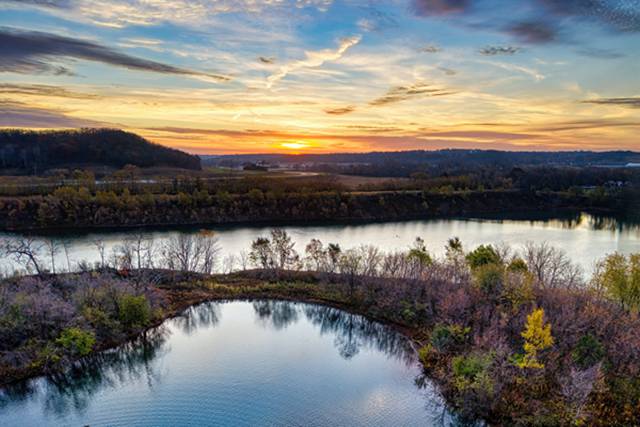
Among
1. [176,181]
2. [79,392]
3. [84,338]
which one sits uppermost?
[176,181]

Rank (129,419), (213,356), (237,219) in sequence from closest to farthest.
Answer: (129,419)
(213,356)
(237,219)

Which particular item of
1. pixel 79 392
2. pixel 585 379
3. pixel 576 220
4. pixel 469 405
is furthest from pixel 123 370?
pixel 576 220

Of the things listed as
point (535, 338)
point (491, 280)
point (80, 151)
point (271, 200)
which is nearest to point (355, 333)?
point (491, 280)

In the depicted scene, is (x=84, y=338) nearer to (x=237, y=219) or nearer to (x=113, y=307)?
(x=113, y=307)

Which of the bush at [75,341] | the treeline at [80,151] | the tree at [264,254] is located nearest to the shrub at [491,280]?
the tree at [264,254]

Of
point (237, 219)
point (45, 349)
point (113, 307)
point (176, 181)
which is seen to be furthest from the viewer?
point (176, 181)

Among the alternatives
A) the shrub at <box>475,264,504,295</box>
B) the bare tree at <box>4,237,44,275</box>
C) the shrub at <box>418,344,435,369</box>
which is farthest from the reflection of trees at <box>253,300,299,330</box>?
the bare tree at <box>4,237,44,275</box>

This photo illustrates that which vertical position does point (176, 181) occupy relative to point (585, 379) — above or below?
above

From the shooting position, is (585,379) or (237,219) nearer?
(585,379)
